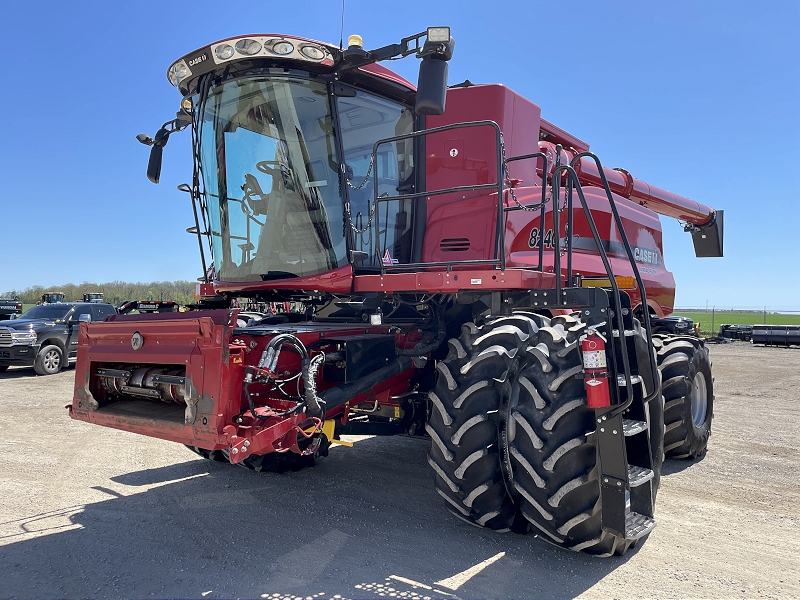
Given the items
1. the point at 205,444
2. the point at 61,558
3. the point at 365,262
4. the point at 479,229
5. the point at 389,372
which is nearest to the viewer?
the point at 205,444

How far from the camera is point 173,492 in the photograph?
202 inches

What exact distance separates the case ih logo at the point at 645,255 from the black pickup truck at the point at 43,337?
38.9ft

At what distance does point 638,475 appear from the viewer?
3.70 meters

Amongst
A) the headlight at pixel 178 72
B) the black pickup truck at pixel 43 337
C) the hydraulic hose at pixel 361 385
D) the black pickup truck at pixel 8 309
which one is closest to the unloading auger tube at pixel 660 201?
the hydraulic hose at pixel 361 385

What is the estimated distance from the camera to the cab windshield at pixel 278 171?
4539mm

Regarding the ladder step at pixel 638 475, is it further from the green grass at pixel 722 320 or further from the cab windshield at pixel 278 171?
the green grass at pixel 722 320

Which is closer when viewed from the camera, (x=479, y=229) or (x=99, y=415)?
(x=99, y=415)

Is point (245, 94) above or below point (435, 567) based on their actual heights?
above

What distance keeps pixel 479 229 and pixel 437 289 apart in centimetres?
111

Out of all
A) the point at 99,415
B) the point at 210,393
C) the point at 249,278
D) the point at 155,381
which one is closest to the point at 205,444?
the point at 210,393

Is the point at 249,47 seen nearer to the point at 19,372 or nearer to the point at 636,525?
the point at 636,525

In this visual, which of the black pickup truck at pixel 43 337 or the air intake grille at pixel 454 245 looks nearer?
the air intake grille at pixel 454 245

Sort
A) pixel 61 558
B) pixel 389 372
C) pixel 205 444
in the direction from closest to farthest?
pixel 205 444, pixel 61 558, pixel 389 372

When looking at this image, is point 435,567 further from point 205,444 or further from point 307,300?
point 307,300
